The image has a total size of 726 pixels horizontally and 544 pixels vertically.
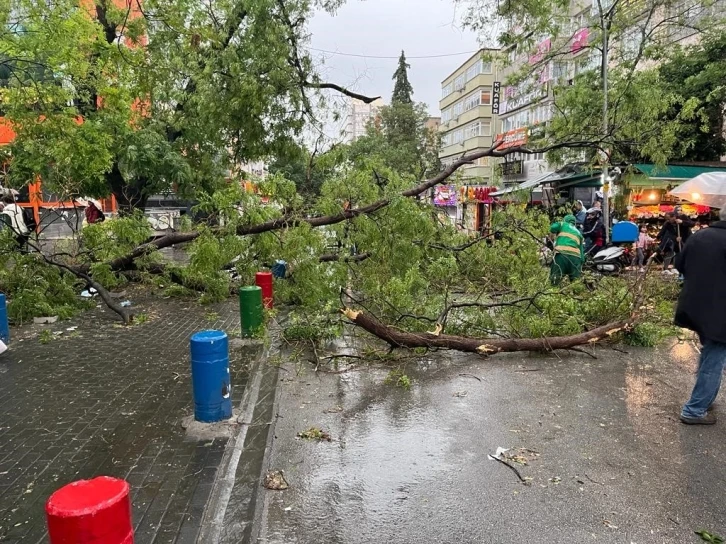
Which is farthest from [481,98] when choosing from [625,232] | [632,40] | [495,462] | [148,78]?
[495,462]

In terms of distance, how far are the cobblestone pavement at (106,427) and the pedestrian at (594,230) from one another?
36.7 ft

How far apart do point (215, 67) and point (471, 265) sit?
5.83m

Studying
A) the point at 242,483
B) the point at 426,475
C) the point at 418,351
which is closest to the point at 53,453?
the point at 242,483

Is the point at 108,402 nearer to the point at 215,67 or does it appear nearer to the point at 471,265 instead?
the point at 471,265

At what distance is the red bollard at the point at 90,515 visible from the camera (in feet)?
7.00

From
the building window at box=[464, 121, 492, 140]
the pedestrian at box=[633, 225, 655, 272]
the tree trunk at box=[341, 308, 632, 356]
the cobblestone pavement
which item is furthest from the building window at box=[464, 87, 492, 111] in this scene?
the cobblestone pavement

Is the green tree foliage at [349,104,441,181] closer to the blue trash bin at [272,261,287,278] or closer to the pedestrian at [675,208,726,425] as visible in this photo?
the blue trash bin at [272,261,287,278]

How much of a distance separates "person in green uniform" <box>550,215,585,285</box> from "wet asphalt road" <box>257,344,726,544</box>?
3.33m

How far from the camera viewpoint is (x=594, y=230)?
14859 mm

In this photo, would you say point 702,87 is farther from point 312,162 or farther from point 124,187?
point 124,187

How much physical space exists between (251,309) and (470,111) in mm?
44931

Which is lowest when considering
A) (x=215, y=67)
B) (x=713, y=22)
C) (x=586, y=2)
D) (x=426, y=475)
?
(x=426, y=475)

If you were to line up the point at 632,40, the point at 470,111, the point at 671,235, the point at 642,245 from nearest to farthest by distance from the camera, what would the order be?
1. the point at 671,235
2. the point at 642,245
3. the point at 632,40
4. the point at 470,111

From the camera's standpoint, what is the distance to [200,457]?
13.9 feet
